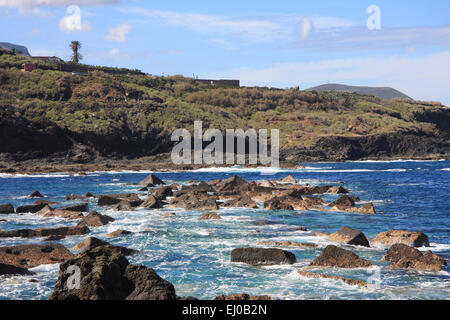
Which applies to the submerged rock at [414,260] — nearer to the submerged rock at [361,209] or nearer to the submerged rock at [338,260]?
the submerged rock at [338,260]

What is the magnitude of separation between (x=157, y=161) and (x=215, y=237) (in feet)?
247

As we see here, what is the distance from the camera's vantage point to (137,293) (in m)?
10.5

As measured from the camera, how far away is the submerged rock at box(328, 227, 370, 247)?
18.1 meters

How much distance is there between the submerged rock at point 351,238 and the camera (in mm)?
18072

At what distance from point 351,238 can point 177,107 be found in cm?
10059

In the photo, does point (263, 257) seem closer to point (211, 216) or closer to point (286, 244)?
point (286, 244)

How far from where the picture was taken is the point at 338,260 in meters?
14.9

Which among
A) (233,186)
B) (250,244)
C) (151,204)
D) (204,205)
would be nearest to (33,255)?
(250,244)

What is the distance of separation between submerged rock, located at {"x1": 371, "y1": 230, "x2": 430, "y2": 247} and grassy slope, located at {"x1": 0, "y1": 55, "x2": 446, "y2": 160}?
77.6m

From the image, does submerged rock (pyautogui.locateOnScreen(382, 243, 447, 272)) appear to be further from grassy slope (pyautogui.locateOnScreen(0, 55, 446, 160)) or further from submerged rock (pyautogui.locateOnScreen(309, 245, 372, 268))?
grassy slope (pyautogui.locateOnScreen(0, 55, 446, 160))

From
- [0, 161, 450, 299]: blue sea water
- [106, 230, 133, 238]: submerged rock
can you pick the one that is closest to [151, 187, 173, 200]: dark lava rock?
[0, 161, 450, 299]: blue sea water
